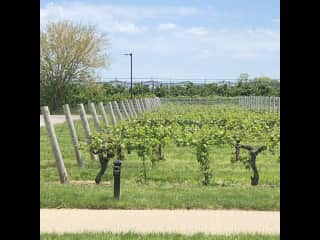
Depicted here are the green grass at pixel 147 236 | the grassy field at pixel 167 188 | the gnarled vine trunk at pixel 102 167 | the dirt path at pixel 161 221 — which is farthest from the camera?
the gnarled vine trunk at pixel 102 167

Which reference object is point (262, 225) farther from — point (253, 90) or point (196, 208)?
point (253, 90)

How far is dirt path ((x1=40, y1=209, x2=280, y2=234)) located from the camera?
6195mm

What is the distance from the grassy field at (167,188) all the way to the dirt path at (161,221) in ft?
0.91

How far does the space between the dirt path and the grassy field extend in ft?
0.91

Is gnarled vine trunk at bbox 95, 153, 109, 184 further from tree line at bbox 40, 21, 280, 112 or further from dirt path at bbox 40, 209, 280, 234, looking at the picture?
tree line at bbox 40, 21, 280, 112

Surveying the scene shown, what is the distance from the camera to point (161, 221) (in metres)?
6.64

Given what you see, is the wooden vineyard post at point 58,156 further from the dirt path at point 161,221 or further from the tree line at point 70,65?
the tree line at point 70,65

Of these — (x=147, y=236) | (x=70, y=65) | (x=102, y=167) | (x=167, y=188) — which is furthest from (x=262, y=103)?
(x=147, y=236)

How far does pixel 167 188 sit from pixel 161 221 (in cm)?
236

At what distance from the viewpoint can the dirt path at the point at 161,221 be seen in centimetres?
620

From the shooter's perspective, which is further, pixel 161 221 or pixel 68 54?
pixel 68 54

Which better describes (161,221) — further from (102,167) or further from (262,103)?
(262,103)

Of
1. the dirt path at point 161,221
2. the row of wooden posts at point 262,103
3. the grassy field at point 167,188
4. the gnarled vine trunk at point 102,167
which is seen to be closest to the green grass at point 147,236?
the dirt path at point 161,221

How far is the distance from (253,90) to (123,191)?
65858 millimetres
